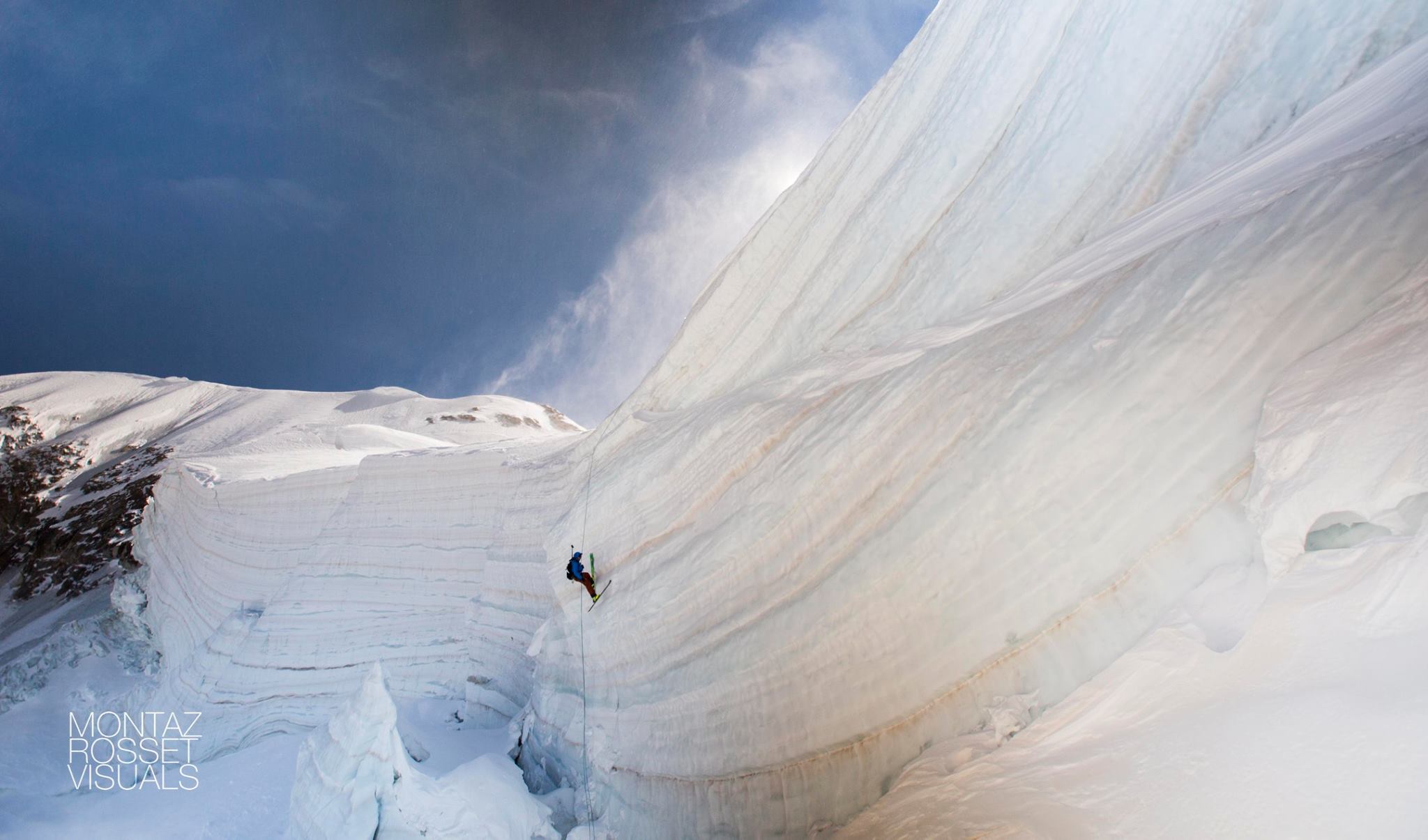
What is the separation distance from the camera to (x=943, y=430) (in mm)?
3857

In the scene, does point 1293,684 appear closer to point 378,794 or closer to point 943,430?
point 943,430

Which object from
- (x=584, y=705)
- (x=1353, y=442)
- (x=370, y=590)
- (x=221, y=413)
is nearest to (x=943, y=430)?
(x=1353, y=442)

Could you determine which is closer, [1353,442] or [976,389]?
[1353,442]

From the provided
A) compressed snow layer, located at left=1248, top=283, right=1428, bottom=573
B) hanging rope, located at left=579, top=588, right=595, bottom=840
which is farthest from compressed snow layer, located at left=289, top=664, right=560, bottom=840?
compressed snow layer, located at left=1248, top=283, right=1428, bottom=573

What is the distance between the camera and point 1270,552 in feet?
7.13

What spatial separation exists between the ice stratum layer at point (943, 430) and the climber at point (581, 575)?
0.36m

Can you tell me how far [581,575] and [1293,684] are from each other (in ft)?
18.3

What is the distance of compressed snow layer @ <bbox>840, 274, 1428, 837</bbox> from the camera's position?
5.47ft

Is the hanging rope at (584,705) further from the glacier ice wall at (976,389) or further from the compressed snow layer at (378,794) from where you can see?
the compressed snow layer at (378,794)

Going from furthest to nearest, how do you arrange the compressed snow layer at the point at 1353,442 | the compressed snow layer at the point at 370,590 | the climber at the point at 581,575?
1. the compressed snow layer at the point at 370,590
2. the climber at the point at 581,575
3. the compressed snow layer at the point at 1353,442

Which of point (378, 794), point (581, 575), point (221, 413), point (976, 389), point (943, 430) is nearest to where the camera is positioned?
point (976, 389)

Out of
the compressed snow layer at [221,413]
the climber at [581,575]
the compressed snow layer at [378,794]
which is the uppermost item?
the compressed snow layer at [221,413]

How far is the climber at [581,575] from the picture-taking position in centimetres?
649

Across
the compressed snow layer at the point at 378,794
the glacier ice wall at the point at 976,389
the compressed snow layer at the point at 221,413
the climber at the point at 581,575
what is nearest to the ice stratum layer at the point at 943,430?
the glacier ice wall at the point at 976,389
